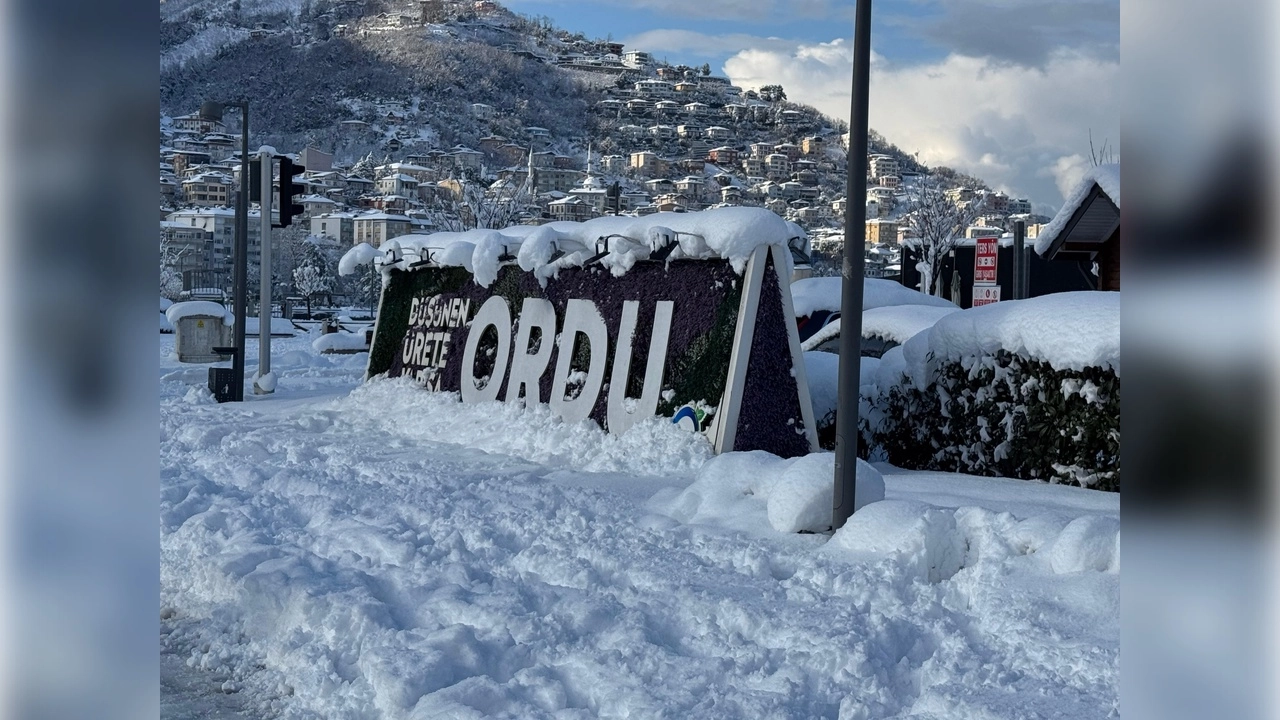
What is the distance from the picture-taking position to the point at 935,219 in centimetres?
5078

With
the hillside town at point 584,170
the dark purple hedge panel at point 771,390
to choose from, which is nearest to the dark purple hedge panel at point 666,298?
the dark purple hedge panel at point 771,390

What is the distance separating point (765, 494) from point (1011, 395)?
2435 millimetres

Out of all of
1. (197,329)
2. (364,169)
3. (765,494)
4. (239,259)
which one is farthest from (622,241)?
(364,169)

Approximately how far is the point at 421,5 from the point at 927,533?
7275 inches

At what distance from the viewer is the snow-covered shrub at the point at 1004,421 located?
8.19 meters

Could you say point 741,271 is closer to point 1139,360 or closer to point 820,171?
point 1139,360

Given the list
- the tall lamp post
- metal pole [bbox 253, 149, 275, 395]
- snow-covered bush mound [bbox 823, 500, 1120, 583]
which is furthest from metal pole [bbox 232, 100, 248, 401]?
snow-covered bush mound [bbox 823, 500, 1120, 583]

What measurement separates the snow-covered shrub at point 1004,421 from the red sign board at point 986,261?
471cm

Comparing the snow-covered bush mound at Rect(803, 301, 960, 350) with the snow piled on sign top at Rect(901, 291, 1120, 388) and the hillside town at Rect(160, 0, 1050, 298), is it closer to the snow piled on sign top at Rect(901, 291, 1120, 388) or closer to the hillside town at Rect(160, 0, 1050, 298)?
the snow piled on sign top at Rect(901, 291, 1120, 388)

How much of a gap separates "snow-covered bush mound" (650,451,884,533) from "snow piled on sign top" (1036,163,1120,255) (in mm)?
6088

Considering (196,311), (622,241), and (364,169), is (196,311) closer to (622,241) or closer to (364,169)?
(622,241)

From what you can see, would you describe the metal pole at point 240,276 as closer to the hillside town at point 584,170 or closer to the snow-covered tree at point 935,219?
the hillside town at point 584,170

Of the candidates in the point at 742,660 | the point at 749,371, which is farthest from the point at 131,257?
the point at 749,371

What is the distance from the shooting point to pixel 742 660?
4.61 m
